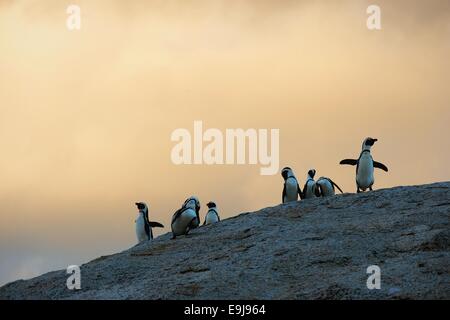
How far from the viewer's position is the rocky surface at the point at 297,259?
16.2m

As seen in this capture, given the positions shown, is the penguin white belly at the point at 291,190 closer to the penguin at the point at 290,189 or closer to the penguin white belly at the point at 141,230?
the penguin at the point at 290,189

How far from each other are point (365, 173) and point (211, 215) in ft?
16.2

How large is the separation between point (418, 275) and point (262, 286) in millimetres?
2704

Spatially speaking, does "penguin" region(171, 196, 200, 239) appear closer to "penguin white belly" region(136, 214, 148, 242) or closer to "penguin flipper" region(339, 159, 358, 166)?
"penguin flipper" region(339, 159, 358, 166)

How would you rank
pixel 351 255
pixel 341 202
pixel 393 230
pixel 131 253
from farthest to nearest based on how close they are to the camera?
pixel 341 202 → pixel 131 253 → pixel 393 230 → pixel 351 255

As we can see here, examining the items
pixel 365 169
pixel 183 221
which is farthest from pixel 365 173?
pixel 183 221

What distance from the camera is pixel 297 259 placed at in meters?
17.8

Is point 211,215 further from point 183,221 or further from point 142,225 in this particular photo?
point 183,221

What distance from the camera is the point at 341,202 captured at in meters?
22.6

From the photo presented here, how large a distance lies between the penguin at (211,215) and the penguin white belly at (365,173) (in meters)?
4.49

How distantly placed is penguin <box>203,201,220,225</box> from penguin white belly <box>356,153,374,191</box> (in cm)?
449

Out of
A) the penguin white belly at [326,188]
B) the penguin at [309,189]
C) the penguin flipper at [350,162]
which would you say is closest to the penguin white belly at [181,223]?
the penguin white belly at [326,188]
